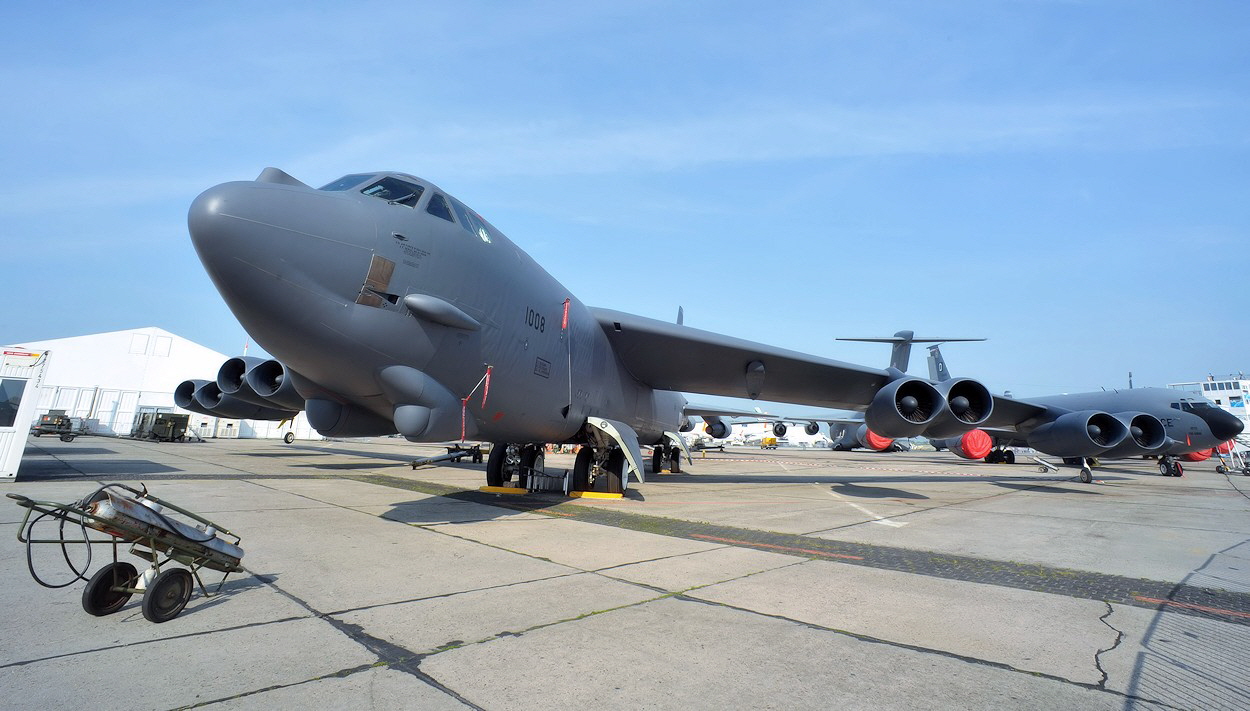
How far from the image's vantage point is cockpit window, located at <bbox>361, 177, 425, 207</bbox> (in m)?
5.69

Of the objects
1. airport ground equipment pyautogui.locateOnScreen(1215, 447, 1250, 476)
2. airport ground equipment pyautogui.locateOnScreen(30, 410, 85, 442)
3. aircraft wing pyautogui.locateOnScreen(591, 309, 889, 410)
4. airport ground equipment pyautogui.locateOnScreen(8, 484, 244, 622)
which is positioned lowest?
airport ground equipment pyautogui.locateOnScreen(30, 410, 85, 442)

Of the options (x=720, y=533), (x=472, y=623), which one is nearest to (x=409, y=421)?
(x=472, y=623)

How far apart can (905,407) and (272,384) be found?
13027 millimetres

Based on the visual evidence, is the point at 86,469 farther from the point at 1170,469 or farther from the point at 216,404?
the point at 1170,469

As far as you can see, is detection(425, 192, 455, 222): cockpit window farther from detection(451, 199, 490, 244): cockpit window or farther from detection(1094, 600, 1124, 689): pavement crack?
detection(1094, 600, 1124, 689): pavement crack

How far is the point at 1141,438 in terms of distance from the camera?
14617 mm

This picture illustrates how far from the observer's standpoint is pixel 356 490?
1019 centimetres

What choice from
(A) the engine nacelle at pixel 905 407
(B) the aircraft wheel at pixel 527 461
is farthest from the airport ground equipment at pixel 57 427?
(A) the engine nacelle at pixel 905 407

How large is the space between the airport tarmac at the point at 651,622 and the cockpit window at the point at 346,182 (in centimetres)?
348

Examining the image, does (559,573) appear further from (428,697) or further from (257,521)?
(257,521)

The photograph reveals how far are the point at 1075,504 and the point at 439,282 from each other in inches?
476

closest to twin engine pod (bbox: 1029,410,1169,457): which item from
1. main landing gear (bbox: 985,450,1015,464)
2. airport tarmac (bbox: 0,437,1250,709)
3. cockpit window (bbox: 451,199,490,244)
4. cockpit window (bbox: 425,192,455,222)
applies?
airport tarmac (bbox: 0,437,1250,709)

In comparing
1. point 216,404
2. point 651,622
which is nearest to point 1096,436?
point 651,622

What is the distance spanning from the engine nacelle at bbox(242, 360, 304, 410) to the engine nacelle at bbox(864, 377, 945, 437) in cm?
1173
